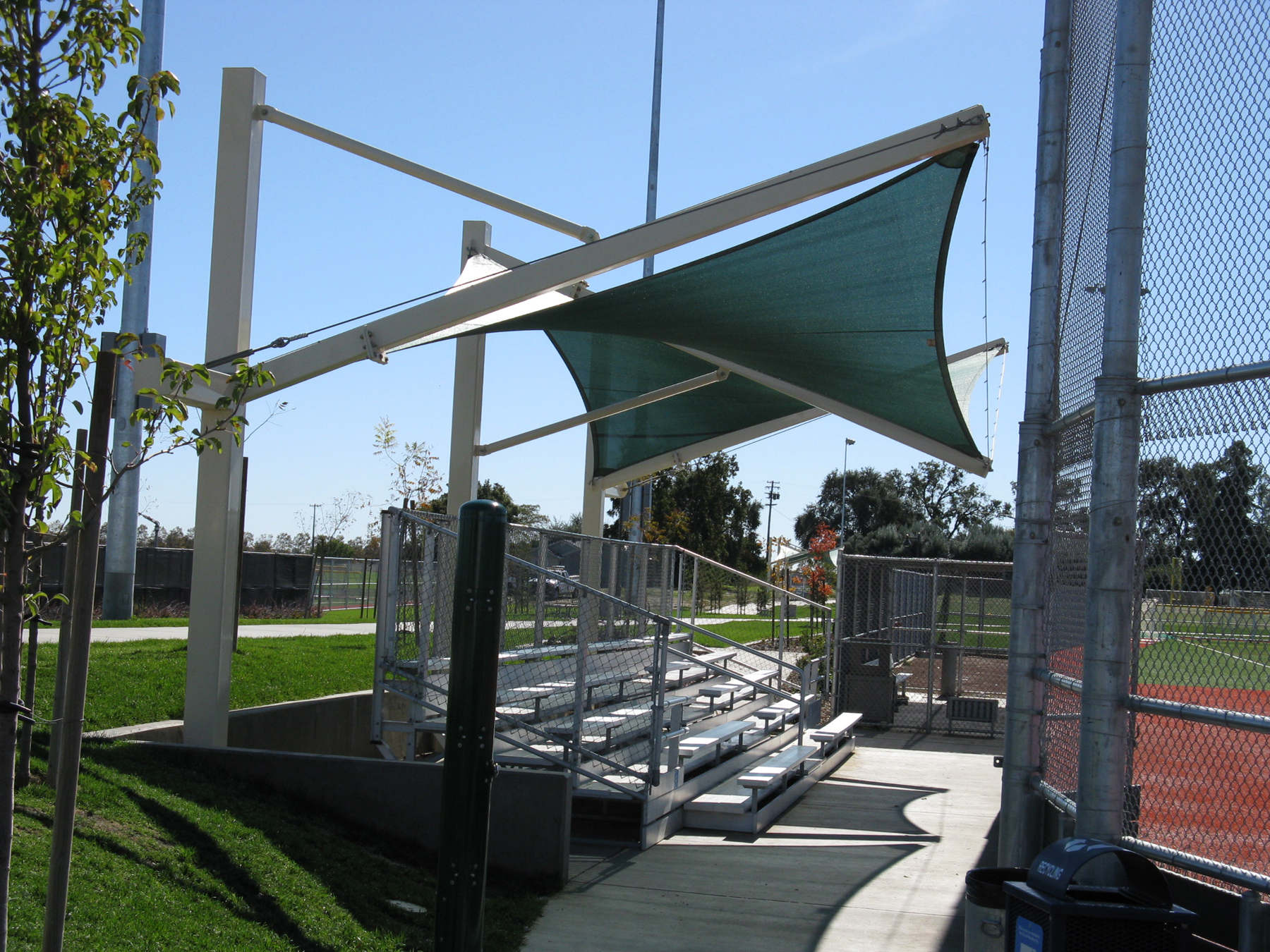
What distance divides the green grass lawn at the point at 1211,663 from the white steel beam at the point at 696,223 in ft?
17.8

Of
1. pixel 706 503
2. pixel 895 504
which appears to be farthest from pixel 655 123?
pixel 895 504

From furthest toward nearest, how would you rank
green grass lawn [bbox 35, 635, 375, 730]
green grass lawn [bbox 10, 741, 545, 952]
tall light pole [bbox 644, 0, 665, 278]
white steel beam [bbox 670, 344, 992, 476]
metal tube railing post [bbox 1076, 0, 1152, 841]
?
tall light pole [bbox 644, 0, 665, 278], white steel beam [bbox 670, 344, 992, 476], green grass lawn [bbox 35, 635, 375, 730], green grass lawn [bbox 10, 741, 545, 952], metal tube railing post [bbox 1076, 0, 1152, 841]

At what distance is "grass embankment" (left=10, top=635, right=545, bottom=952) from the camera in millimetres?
4883

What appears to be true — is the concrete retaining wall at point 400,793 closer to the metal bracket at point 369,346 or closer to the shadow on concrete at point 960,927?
the shadow on concrete at point 960,927

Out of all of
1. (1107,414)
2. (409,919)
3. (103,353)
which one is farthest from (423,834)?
(1107,414)

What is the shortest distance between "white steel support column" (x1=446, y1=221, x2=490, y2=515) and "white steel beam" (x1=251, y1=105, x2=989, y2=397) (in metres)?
3.98

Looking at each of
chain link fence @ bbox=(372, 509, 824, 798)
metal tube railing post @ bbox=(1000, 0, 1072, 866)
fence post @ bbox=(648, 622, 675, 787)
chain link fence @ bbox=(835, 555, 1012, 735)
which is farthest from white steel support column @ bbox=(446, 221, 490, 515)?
metal tube railing post @ bbox=(1000, 0, 1072, 866)

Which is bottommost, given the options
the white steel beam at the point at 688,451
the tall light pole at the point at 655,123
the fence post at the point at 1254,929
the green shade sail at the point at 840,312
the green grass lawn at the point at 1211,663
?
the fence post at the point at 1254,929

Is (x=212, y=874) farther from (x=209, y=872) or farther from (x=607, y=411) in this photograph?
(x=607, y=411)

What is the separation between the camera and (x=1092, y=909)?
3246 mm

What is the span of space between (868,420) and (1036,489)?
633 cm

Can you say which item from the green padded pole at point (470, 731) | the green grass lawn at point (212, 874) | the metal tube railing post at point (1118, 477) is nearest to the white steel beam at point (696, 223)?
the green grass lawn at point (212, 874)

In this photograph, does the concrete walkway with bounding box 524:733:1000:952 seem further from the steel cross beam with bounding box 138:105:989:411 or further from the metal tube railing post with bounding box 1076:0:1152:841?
the steel cross beam with bounding box 138:105:989:411

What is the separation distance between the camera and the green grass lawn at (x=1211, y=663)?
133 inches
